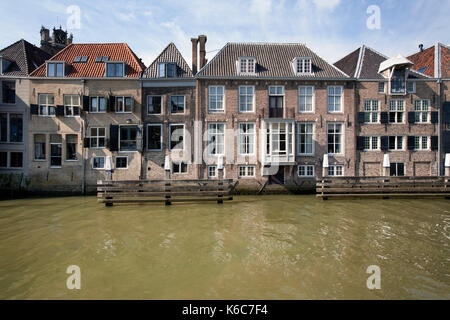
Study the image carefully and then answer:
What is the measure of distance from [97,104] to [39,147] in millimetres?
6040

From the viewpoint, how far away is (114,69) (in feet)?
66.9

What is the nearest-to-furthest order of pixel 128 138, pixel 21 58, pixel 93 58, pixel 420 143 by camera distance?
pixel 128 138, pixel 420 143, pixel 21 58, pixel 93 58

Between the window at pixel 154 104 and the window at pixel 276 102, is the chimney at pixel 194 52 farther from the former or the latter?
the window at pixel 276 102

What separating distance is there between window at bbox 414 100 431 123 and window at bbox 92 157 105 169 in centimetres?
2690

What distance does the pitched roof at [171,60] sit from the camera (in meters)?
20.1

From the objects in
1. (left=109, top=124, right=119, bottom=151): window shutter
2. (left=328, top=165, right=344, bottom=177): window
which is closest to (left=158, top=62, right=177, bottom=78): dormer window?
(left=109, top=124, right=119, bottom=151): window shutter

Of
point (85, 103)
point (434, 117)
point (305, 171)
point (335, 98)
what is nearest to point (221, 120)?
point (305, 171)

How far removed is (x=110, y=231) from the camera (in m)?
9.69

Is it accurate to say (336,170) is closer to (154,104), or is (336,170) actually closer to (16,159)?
(154,104)

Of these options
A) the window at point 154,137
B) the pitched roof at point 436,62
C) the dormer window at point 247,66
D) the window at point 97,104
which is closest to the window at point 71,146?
the window at point 97,104

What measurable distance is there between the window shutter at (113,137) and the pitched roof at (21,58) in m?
8.79

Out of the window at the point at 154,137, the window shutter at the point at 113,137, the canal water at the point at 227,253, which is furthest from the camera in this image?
the window at the point at 154,137
